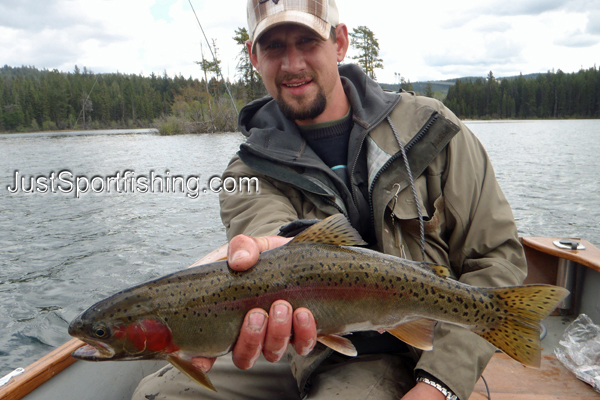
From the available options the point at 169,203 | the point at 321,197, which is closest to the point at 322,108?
the point at 321,197

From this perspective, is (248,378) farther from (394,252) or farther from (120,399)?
(394,252)

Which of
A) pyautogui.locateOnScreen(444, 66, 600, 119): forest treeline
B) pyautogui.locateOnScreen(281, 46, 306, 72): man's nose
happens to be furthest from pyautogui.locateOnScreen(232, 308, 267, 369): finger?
pyautogui.locateOnScreen(444, 66, 600, 119): forest treeline

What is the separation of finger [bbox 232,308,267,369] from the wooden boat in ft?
5.11

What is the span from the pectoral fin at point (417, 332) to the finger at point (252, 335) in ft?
1.95

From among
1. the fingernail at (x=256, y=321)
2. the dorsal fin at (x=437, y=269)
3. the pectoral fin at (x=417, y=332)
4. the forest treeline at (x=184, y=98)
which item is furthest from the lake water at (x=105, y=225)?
the forest treeline at (x=184, y=98)

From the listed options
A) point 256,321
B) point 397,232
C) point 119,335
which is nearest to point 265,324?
point 256,321

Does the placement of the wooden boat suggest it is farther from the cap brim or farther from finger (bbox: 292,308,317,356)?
the cap brim

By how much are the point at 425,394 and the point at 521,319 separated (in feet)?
1.91

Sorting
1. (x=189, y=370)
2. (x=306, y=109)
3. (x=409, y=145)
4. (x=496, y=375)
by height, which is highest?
(x=306, y=109)

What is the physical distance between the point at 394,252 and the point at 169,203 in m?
12.9

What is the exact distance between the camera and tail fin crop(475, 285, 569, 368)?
1.88 metres

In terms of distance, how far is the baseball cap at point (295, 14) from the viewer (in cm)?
271

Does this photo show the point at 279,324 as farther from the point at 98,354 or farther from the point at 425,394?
the point at 425,394

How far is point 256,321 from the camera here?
1.74 metres
